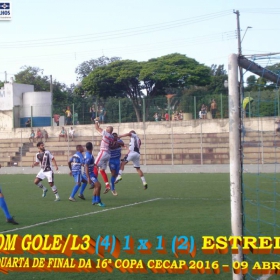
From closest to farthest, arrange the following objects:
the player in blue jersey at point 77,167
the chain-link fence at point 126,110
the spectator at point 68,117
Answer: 1. the player in blue jersey at point 77,167
2. the chain-link fence at point 126,110
3. the spectator at point 68,117

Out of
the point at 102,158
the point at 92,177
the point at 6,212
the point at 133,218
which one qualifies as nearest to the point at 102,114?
the point at 102,158

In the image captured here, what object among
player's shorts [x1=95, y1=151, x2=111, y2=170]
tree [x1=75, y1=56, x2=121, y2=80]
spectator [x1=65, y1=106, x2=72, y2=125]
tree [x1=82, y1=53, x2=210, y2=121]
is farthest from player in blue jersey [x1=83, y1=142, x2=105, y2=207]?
tree [x1=75, y1=56, x2=121, y2=80]

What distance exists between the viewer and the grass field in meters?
8.30

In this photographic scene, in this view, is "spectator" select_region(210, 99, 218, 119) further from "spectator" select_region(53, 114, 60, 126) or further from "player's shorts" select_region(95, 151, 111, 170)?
"player's shorts" select_region(95, 151, 111, 170)

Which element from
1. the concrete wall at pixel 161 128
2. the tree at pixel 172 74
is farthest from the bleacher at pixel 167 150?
the tree at pixel 172 74

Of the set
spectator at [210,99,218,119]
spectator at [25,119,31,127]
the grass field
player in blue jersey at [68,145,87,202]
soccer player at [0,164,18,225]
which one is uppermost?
spectator at [210,99,218,119]

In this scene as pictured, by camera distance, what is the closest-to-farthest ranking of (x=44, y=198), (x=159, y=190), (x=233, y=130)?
(x=233, y=130), (x=44, y=198), (x=159, y=190)

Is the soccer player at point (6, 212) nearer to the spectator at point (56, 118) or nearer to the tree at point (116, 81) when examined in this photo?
the spectator at point (56, 118)

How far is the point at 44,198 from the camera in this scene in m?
17.5

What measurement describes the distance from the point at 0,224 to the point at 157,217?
337 cm

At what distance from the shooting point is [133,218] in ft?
40.3

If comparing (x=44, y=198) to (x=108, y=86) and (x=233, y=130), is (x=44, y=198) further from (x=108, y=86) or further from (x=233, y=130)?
(x=108, y=86)

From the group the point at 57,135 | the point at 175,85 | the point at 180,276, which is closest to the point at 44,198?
the point at 180,276

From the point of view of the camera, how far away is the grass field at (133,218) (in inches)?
327
